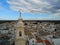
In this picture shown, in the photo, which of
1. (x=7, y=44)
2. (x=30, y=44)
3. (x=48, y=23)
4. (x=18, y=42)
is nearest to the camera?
(x=18, y=42)

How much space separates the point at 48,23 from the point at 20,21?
38.6 metres

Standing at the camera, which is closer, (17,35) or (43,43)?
(17,35)

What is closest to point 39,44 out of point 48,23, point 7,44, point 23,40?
point 7,44

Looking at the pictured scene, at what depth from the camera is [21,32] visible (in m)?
13.1

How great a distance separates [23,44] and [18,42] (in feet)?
1.19

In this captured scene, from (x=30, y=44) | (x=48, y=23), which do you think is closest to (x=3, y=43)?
(x=30, y=44)

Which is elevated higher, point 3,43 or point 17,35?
point 17,35

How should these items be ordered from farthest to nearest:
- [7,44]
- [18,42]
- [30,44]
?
[7,44] → [30,44] → [18,42]

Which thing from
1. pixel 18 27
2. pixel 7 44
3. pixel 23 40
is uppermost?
pixel 18 27

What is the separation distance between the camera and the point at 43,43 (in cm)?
1742

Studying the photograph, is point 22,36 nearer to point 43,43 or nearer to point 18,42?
point 18,42

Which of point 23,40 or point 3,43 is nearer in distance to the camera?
point 23,40

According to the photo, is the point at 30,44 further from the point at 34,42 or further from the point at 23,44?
the point at 23,44

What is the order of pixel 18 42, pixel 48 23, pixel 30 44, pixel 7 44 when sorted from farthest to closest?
1. pixel 48 23
2. pixel 7 44
3. pixel 30 44
4. pixel 18 42
